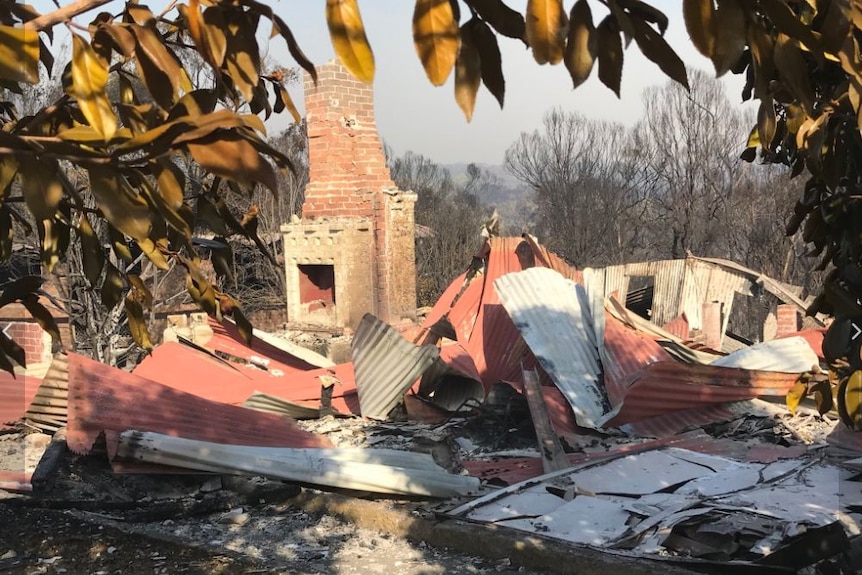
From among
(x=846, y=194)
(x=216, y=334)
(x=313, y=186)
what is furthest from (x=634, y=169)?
(x=846, y=194)

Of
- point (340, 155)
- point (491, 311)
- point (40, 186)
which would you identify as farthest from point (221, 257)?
point (340, 155)

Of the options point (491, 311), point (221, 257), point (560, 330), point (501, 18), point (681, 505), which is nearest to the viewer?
point (501, 18)

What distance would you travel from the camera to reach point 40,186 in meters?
1.22

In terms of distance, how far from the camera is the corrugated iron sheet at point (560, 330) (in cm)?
854

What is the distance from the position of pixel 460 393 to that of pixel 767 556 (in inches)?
204

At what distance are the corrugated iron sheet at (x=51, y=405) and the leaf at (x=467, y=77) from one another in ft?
24.9

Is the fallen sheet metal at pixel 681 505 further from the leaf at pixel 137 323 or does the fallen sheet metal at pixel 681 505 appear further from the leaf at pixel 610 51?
the leaf at pixel 610 51

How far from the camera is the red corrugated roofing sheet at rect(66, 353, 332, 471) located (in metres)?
6.16

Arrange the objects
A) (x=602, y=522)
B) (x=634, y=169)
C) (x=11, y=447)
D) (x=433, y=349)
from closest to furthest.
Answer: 1. (x=602, y=522)
2. (x=11, y=447)
3. (x=433, y=349)
4. (x=634, y=169)

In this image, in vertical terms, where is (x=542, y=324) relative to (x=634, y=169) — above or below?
below

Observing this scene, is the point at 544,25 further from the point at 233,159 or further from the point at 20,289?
the point at 20,289

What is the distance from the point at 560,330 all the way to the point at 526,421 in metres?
1.53

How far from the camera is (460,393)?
30.3ft

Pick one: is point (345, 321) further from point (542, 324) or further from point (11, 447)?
point (11, 447)
